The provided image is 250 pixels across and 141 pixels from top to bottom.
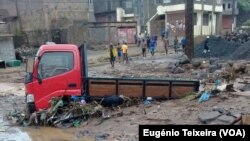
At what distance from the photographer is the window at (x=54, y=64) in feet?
31.5

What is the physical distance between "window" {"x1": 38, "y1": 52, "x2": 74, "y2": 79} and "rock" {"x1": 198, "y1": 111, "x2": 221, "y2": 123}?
12.3 ft

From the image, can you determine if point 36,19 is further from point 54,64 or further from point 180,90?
point 180,90

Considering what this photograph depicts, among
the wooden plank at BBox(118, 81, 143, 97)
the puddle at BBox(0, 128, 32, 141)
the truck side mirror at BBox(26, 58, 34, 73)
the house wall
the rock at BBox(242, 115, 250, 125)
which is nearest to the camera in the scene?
the rock at BBox(242, 115, 250, 125)

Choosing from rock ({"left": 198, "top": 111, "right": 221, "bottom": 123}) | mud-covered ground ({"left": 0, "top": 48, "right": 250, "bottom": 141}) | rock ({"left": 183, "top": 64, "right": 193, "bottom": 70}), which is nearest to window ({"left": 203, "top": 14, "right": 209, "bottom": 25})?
rock ({"left": 183, "top": 64, "right": 193, "bottom": 70})

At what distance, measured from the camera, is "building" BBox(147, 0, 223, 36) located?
44844 mm

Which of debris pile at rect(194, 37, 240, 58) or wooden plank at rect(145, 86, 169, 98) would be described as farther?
debris pile at rect(194, 37, 240, 58)

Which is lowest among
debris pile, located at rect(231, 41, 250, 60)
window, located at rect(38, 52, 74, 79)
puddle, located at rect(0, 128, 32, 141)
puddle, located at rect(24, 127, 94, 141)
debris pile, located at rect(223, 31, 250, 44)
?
puddle, located at rect(0, 128, 32, 141)

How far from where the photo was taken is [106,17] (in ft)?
197

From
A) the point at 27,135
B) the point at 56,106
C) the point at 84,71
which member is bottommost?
the point at 27,135

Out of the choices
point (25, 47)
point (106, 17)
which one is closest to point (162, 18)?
point (106, 17)

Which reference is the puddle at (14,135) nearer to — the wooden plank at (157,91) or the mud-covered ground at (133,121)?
the mud-covered ground at (133,121)

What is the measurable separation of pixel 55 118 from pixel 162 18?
40121 mm

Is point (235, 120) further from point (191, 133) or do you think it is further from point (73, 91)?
point (73, 91)

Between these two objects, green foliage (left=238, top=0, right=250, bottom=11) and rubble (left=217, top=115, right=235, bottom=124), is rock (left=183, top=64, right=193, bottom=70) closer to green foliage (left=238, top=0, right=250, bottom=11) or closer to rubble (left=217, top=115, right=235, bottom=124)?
rubble (left=217, top=115, right=235, bottom=124)
